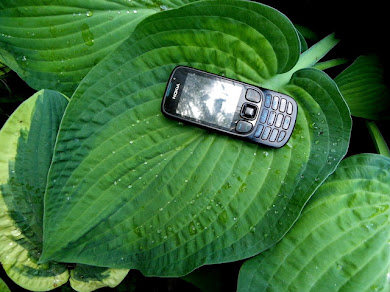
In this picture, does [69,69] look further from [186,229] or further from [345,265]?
[345,265]

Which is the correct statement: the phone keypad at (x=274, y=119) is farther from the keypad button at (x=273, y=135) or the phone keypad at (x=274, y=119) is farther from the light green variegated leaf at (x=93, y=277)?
the light green variegated leaf at (x=93, y=277)

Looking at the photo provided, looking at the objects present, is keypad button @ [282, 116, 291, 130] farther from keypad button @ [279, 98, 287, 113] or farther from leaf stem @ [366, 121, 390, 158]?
leaf stem @ [366, 121, 390, 158]

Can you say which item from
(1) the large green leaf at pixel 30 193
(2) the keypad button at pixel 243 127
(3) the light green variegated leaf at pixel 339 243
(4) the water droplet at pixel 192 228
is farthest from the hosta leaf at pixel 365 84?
(1) the large green leaf at pixel 30 193

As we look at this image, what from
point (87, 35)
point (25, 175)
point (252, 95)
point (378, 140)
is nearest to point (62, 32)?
point (87, 35)

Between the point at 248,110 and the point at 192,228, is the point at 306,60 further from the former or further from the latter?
the point at 192,228

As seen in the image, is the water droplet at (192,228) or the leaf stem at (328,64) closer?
the water droplet at (192,228)

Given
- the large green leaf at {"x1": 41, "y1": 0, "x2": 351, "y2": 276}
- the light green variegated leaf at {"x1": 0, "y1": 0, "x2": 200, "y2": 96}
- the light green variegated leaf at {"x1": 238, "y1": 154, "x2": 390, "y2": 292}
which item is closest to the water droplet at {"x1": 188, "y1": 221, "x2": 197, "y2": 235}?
the large green leaf at {"x1": 41, "y1": 0, "x2": 351, "y2": 276}
